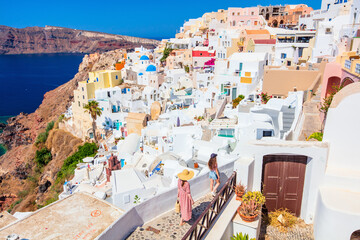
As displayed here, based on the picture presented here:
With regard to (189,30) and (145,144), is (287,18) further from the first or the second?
(145,144)

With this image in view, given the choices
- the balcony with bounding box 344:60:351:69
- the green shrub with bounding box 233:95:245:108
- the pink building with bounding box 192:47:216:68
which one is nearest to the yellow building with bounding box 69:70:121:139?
the pink building with bounding box 192:47:216:68

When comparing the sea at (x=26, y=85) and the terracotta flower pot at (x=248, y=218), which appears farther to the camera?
the sea at (x=26, y=85)

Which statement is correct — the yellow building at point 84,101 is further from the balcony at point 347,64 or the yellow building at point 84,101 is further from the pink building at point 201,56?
the balcony at point 347,64

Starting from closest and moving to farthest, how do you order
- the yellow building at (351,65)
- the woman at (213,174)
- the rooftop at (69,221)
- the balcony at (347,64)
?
1. the rooftop at (69,221)
2. the woman at (213,174)
3. the yellow building at (351,65)
4. the balcony at (347,64)

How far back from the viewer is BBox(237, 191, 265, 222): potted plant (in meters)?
6.04

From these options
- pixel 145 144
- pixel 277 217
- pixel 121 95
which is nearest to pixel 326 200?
pixel 277 217

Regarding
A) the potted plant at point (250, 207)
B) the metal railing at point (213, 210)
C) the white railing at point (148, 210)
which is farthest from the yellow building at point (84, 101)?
the potted plant at point (250, 207)

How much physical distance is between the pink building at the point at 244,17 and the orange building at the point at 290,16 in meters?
6.72

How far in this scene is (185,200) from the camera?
18.7 feet

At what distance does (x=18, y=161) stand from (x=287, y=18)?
189ft

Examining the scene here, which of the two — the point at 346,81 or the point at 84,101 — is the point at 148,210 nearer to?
the point at 346,81

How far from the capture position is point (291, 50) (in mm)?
31250

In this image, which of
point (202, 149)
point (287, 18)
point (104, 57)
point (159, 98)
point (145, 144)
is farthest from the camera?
point (104, 57)

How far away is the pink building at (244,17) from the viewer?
50719 mm
